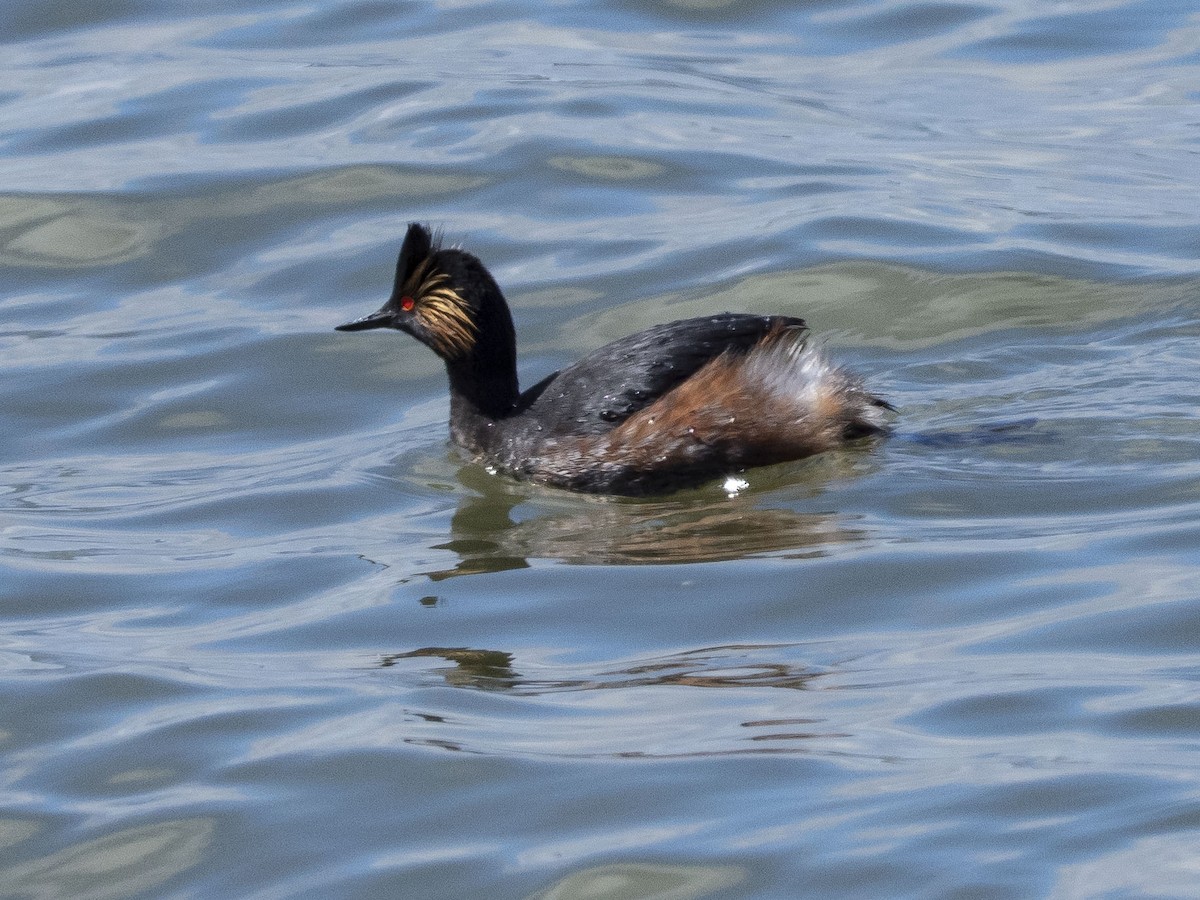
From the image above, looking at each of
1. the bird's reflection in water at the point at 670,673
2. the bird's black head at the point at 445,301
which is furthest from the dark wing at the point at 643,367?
the bird's reflection in water at the point at 670,673

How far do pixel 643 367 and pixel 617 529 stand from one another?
2.81 feet

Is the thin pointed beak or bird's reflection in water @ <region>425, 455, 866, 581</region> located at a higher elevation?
the thin pointed beak

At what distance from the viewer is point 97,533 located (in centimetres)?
771

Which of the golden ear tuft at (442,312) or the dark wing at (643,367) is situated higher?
the golden ear tuft at (442,312)

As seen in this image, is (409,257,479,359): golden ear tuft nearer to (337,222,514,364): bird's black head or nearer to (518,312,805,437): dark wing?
(337,222,514,364): bird's black head

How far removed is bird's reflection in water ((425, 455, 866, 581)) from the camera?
6.96 meters

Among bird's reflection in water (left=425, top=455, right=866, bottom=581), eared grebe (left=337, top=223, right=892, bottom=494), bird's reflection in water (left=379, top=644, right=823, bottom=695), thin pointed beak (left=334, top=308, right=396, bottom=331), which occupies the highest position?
thin pointed beak (left=334, top=308, right=396, bottom=331)

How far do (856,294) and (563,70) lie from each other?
4.84 meters

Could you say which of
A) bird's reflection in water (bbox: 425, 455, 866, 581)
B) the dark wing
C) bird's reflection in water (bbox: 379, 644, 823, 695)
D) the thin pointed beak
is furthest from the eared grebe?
bird's reflection in water (bbox: 379, 644, 823, 695)

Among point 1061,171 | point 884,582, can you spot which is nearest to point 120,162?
point 1061,171

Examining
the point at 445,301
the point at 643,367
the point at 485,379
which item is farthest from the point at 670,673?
the point at 445,301

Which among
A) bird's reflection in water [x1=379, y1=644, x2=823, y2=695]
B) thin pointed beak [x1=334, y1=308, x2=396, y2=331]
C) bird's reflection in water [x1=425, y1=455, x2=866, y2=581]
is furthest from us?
thin pointed beak [x1=334, y1=308, x2=396, y2=331]

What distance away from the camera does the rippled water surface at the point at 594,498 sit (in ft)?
15.8

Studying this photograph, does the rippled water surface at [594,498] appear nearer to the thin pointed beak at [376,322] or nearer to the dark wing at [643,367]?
the dark wing at [643,367]
